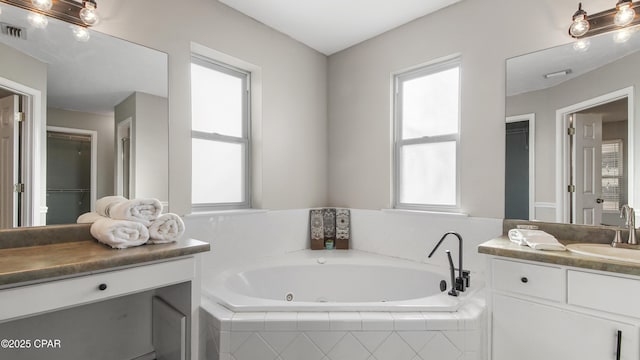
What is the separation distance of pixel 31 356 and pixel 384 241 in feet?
7.54

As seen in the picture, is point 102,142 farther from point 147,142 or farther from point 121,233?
point 121,233

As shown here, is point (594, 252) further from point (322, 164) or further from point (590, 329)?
point (322, 164)

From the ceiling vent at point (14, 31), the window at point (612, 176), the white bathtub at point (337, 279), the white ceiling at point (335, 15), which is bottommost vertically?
the white bathtub at point (337, 279)

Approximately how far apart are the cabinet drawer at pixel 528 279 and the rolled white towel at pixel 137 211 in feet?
5.79

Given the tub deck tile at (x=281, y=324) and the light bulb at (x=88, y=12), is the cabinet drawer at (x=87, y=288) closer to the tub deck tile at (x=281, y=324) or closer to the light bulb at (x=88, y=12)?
the tub deck tile at (x=281, y=324)

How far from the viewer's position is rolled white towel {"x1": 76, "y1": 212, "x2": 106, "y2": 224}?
1608 millimetres

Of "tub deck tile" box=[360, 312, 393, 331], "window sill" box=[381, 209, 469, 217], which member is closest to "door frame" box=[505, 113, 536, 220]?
"window sill" box=[381, 209, 469, 217]

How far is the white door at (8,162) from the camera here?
137 cm

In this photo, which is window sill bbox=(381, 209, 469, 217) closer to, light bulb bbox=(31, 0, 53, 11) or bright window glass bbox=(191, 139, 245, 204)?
bright window glass bbox=(191, 139, 245, 204)

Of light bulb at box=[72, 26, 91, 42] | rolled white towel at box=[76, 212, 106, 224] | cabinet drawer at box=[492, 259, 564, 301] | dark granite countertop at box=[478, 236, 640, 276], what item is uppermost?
light bulb at box=[72, 26, 91, 42]

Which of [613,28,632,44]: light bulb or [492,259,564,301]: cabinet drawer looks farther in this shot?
[613,28,632,44]: light bulb

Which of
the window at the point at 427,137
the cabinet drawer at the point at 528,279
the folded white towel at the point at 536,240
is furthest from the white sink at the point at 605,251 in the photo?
the window at the point at 427,137

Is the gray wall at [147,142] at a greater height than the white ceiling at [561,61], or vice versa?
the white ceiling at [561,61]

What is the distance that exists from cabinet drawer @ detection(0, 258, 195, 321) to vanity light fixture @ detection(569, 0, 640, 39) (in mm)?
2451
